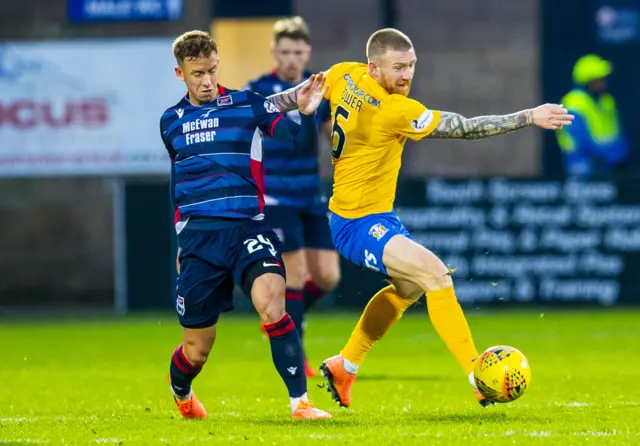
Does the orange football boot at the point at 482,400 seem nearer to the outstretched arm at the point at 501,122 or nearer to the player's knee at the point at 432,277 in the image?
the player's knee at the point at 432,277

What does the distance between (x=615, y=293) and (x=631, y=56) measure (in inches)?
189

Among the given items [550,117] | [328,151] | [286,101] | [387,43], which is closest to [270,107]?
[286,101]

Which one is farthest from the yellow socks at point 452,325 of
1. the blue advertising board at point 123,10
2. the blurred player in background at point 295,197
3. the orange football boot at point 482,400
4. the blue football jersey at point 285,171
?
the blue advertising board at point 123,10

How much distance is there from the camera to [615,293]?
14492 millimetres

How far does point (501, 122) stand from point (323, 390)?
8.83 feet

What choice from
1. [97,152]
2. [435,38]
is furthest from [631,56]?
[97,152]

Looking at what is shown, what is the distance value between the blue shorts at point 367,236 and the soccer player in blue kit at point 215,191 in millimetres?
480

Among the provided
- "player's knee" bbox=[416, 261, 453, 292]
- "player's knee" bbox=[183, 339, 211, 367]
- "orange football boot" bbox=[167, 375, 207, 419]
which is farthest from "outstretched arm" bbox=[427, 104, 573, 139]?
"orange football boot" bbox=[167, 375, 207, 419]

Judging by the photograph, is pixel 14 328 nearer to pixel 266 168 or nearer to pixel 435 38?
pixel 266 168

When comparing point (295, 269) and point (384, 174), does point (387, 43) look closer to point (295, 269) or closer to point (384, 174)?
point (384, 174)

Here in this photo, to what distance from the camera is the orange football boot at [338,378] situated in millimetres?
7941

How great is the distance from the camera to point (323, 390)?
9.21 m

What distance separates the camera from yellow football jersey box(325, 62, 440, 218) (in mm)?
7590

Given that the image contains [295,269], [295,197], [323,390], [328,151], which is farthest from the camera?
[328,151]
